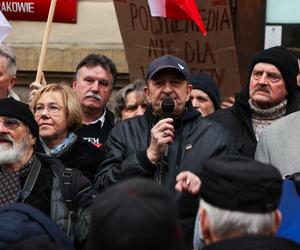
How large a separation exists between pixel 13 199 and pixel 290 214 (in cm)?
138

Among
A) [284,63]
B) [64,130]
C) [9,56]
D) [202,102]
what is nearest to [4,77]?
[9,56]

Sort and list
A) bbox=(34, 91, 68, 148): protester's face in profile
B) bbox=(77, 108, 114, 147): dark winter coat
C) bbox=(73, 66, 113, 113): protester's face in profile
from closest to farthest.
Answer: bbox=(34, 91, 68, 148): protester's face in profile
bbox=(77, 108, 114, 147): dark winter coat
bbox=(73, 66, 113, 113): protester's face in profile

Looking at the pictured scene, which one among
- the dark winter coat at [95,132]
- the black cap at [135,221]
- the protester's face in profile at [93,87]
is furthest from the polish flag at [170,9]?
the black cap at [135,221]

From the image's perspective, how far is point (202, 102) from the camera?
5684 millimetres

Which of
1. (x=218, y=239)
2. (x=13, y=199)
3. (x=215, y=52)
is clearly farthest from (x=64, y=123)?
(x=218, y=239)

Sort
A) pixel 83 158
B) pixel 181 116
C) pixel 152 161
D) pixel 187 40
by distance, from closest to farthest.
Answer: pixel 152 161 < pixel 181 116 < pixel 83 158 < pixel 187 40

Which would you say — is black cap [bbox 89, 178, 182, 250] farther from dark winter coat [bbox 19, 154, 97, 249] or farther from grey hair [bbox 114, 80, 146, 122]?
grey hair [bbox 114, 80, 146, 122]

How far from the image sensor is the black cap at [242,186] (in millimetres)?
2592

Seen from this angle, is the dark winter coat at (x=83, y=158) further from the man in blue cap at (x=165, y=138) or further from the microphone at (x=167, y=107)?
the microphone at (x=167, y=107)

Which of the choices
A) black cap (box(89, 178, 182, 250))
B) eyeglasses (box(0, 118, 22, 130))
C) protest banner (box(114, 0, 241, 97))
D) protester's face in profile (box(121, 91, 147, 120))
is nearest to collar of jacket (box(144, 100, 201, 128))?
eyeglasses (box(0, 118, 22, 130))

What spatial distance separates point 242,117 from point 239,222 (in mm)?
2267

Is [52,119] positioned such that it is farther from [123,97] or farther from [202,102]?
[202,102]

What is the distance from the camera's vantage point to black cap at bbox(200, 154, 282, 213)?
2.59m

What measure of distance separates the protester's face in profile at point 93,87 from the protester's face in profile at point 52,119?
761 millimetres
